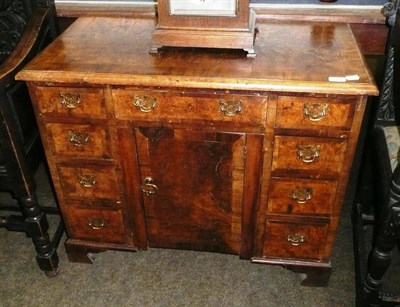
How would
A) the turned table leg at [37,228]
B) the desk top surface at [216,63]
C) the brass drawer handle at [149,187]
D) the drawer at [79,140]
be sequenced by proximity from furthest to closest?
the turned table leg at [37,228], the brass drawer handle at [149,187], the drawer at [79,140], the desk top surface at [216,63]

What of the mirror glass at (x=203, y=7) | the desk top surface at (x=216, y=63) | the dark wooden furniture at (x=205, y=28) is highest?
Answer: the mirror glass at (x=203, y=7)

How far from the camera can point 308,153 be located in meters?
1.61

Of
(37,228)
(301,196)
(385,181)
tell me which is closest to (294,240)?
(301,196)

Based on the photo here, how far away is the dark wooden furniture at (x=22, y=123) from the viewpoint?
5.64 feet

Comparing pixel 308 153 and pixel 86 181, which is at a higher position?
pixel 308 153

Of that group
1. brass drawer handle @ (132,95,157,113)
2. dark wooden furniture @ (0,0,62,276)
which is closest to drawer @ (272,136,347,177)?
brass drawer handle @ (132,95,157,113)

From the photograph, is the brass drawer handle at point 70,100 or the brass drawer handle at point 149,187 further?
the brass drawer handle at point 149,187

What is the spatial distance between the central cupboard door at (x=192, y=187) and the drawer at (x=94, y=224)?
13 cm

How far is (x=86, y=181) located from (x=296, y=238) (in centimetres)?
87

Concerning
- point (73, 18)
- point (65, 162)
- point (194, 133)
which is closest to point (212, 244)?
point (194, 133)

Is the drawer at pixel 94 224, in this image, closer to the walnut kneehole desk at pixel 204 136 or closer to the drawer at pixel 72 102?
the walnut kneehole desk at pixel 204 136

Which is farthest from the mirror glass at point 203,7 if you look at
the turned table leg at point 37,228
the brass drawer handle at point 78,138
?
the turned table leg at point 37,228

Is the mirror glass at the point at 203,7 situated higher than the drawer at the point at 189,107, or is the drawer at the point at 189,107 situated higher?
the mirror glass at the point at 203,7

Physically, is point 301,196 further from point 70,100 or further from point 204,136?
point 70,100
